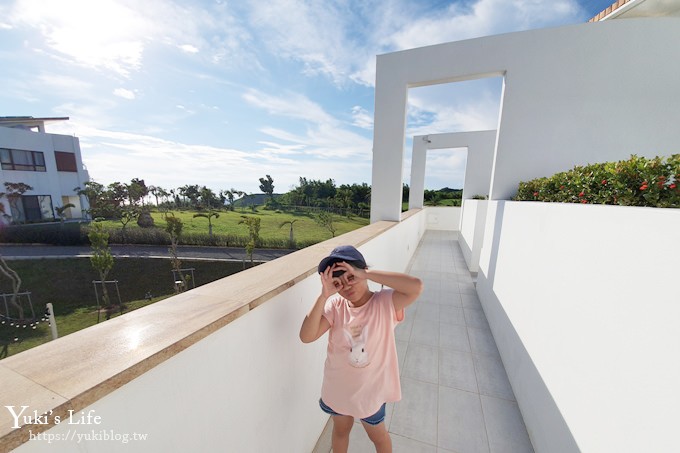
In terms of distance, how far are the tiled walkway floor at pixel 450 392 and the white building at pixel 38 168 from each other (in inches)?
1183

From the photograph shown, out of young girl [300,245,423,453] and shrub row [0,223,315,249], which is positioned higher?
young girl [300,245,423,453]

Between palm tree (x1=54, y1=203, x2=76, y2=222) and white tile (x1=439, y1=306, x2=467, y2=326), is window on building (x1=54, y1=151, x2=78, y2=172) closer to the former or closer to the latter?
palm tree (x1=54, y1=203, x2=76, y2=222)

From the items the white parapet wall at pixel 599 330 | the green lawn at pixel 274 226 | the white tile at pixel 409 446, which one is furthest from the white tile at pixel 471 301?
the green lawn at pixel 274 226

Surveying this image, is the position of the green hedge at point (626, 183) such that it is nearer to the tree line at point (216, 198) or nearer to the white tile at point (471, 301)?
the white tile at point (471, 301)

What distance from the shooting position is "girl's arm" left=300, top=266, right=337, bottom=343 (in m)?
1.08

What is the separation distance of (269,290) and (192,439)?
56 cm

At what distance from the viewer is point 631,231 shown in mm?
1108

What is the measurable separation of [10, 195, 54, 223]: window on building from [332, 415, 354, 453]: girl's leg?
101 ft

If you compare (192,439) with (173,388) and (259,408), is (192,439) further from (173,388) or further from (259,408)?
(259,408)

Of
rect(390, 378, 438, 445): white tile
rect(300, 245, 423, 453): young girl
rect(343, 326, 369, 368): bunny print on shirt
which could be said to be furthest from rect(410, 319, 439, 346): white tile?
rect(343, 326, 369, 368): bunny print on shirt

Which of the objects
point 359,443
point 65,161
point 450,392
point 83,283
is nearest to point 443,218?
point 450,392

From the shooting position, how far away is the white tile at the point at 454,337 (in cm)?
303

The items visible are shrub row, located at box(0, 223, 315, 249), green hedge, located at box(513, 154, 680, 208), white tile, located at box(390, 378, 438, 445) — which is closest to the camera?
green hedge, located at box(513, 154, 680, 208)

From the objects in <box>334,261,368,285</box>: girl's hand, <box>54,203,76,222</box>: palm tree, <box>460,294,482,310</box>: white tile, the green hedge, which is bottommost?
<box>54,203,76,222</box>: palm tree
